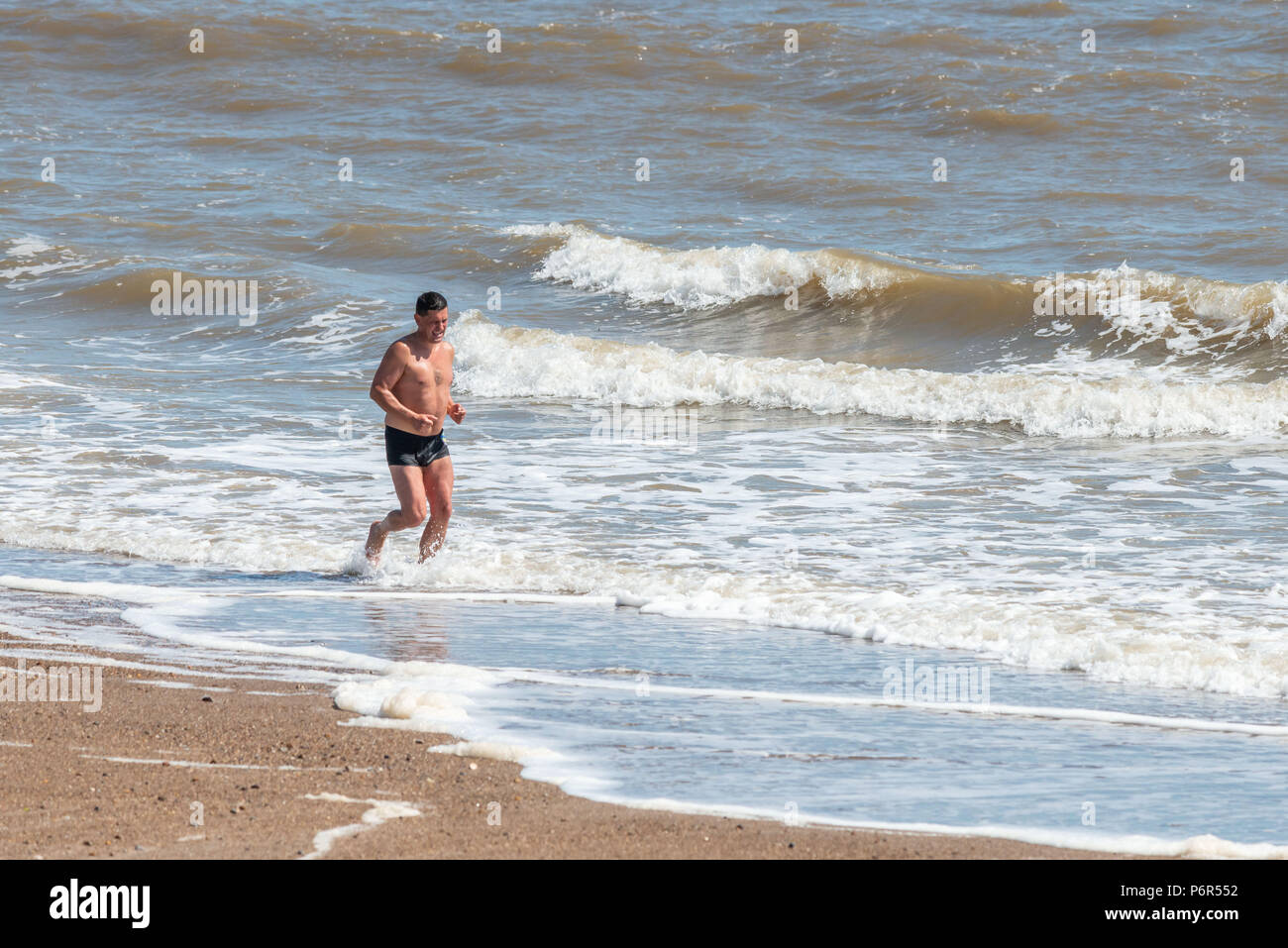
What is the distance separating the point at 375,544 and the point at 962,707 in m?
3.60

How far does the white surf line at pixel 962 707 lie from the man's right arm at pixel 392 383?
226 cm

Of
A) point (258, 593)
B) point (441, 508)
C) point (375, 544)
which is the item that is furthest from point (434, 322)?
point (258, 593)

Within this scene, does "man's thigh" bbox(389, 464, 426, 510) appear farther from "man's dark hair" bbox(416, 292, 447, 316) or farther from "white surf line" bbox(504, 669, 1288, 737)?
"white surf line" bbox(504, 669, 1288, 737)

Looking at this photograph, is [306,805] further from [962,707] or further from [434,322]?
[434,322]

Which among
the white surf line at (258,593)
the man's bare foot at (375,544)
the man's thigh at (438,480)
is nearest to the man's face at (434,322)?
the man's thigh at (438,480)

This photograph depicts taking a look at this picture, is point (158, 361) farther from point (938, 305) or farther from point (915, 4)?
point (915, 4)

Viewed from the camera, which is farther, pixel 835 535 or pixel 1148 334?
pixel 1148 334

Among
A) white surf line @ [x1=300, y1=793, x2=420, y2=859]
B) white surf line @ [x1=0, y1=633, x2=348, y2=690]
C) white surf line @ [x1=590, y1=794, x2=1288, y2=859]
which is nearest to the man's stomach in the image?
white surf line @ [x1=0, y1=633, x2=348, y2=690]

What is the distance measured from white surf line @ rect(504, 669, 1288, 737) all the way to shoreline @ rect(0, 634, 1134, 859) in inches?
38.2

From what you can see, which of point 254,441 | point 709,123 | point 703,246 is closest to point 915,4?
point 709,123

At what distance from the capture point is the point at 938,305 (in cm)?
1655

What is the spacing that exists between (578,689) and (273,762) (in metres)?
1.43

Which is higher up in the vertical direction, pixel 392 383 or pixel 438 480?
pixel 392 383

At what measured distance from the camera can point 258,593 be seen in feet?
25.5
